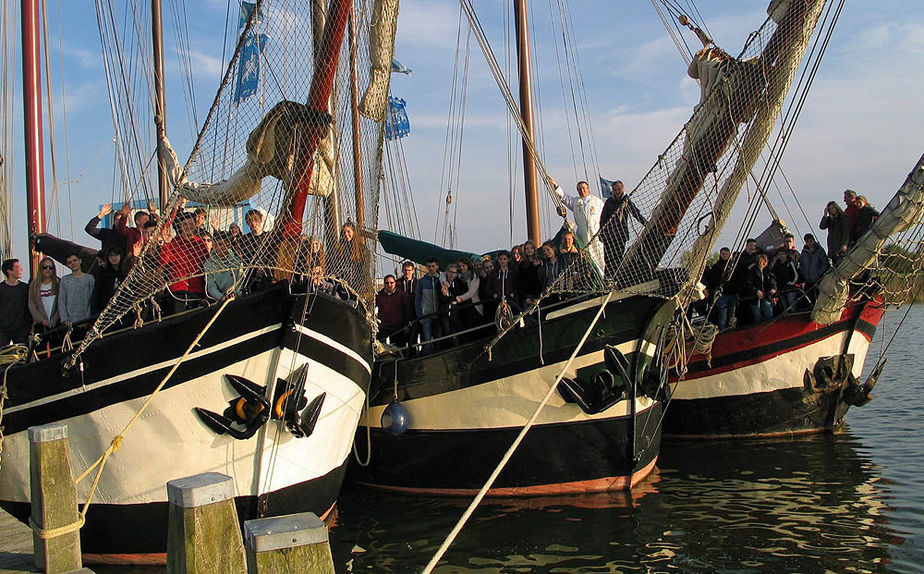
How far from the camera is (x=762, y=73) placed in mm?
8570

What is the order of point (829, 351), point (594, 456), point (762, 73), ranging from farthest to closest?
1. point (829, 351)
2. point (594, 456)
3. point (762, 73)

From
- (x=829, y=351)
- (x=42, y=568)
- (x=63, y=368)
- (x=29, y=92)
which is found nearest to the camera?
(x=42, y=568)

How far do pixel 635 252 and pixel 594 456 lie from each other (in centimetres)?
247

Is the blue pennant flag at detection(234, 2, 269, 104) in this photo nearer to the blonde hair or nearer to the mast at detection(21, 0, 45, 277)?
the blonde hair

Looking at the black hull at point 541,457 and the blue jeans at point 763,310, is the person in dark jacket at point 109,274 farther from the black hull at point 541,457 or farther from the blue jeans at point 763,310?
the blue jeans at point 763,310

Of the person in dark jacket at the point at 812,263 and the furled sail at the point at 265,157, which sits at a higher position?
the furled sail at the point at 265,157

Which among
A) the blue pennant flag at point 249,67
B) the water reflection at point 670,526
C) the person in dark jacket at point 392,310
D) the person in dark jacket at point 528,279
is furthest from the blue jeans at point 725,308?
the blue pennant flag at point 249,67

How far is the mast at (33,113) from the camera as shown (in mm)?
13320

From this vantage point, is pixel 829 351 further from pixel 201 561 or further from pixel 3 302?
pixel 3 302

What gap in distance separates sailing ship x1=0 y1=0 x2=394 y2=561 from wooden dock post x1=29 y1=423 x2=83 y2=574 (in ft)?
2.29

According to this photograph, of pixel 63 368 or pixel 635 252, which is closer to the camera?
pixel 63 368

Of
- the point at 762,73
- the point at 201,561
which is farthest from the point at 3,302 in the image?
the point at 762,73

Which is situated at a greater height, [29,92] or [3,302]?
[29,92]

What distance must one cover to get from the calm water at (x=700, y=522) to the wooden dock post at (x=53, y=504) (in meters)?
2.38
